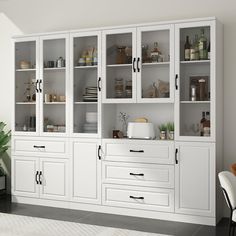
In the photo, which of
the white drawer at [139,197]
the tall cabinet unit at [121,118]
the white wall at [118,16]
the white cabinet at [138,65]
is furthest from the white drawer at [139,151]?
the white wall at [118,16]

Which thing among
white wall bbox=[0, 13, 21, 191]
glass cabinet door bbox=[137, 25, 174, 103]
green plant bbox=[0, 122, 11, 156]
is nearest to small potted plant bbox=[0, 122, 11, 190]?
green plant bbox=[0, 122, 11, 156]

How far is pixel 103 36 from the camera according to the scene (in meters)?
5.13

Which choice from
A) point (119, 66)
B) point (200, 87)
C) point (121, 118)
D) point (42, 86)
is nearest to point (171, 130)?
point (200, 87)

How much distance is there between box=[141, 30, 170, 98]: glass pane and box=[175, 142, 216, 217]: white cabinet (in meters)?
0.68

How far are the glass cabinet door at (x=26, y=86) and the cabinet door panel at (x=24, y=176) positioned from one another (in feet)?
1.33

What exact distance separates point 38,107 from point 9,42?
137 centimetres

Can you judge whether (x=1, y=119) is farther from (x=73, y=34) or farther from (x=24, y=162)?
(x=73, y=34)

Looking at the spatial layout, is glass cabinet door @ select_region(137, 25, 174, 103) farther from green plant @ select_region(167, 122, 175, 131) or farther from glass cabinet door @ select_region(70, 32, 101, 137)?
glass cabinet door @ select_region(70, 32, 101, 137)

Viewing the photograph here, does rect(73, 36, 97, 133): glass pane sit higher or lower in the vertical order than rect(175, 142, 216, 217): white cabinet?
higher

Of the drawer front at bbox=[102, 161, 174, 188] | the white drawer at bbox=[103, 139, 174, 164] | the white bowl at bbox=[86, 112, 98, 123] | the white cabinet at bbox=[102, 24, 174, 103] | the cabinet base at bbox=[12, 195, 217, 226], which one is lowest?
the cabinet base at bbox=[12, 195, 217, 226]

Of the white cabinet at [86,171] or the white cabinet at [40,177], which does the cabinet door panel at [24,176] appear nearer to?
the white cabinet at [40,177]

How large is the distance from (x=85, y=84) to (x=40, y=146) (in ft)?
3.33

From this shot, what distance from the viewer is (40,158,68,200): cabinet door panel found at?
17.7ft

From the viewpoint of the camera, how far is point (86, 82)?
5285mm
